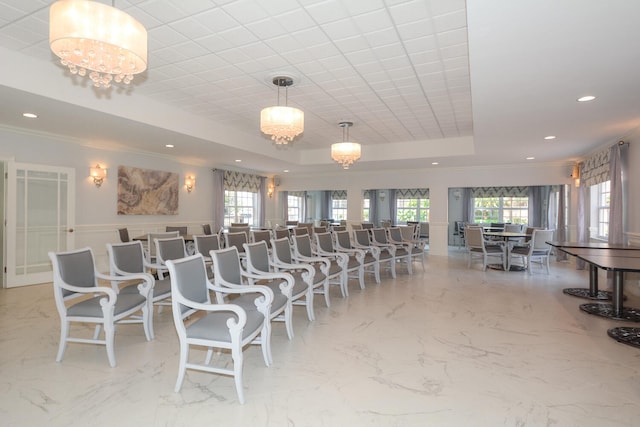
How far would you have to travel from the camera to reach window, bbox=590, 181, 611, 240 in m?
7.02

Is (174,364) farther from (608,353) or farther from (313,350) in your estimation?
(608,353)

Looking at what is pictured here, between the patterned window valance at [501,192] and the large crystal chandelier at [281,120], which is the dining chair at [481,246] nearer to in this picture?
the large crystal chandelier at [281,120]

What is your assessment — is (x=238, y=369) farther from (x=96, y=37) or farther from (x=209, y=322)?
(x=96, y=37)

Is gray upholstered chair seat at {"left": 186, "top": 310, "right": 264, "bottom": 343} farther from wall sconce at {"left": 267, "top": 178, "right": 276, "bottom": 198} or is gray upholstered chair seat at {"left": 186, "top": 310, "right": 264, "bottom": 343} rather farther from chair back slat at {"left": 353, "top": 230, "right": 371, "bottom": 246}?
wall sconce at {"left": 267, "top": 178, "right": 276, "bottom": 198}

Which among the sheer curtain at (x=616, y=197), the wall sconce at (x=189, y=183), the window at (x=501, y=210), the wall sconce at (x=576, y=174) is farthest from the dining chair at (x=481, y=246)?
the wall sconce at (x=189, y=183)

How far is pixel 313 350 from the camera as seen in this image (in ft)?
10.2

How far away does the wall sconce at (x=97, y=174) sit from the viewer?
6578mm

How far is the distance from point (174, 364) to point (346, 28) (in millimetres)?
3148

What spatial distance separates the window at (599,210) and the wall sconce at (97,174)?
976 cm

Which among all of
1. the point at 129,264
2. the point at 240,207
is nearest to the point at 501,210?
the point at 240,207

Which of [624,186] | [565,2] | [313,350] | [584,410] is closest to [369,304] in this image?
[313,350]

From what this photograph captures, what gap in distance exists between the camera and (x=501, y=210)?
12945 mm

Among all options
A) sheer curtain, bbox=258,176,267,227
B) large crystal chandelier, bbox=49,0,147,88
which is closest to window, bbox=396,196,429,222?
sheer curtain, bbox=258,176,267,227

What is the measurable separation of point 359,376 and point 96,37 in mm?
2809
